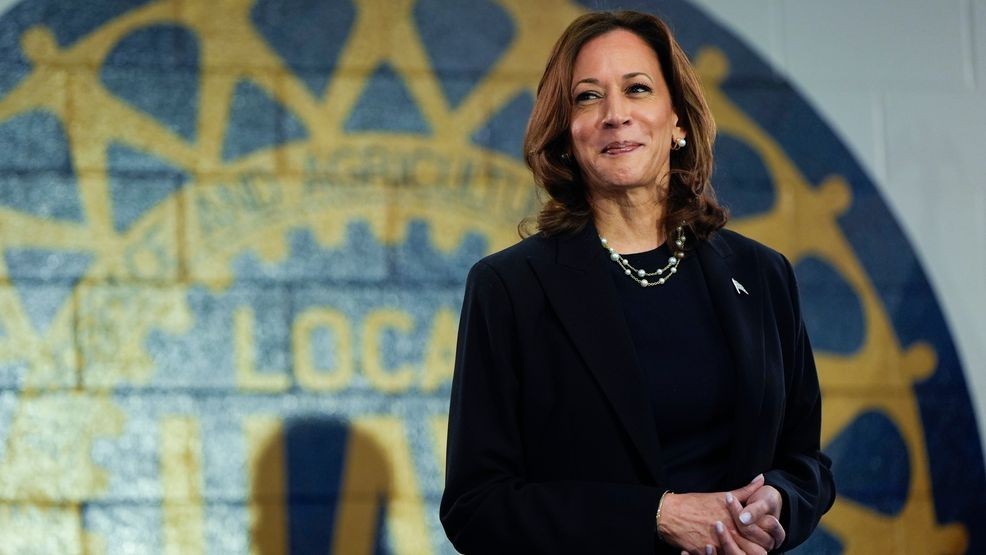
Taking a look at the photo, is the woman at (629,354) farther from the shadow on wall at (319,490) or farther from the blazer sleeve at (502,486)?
the shadow on wall at (319,490)

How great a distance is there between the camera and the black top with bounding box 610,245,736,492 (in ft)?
4.86

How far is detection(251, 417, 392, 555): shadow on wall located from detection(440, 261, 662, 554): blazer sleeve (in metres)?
1.24

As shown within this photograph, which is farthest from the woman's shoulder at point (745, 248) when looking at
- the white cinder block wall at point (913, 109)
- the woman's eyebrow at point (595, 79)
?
the white cinder block wall at point (913, 109)

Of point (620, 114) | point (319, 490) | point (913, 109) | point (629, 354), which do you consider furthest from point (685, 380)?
point (913, 109)

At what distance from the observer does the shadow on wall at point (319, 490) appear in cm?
272

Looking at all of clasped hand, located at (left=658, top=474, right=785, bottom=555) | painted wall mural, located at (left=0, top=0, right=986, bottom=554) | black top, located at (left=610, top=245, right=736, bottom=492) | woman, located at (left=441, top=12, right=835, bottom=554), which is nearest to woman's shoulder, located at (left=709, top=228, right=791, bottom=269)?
woman, located at (left=441, top=12, right=835, bottom=554)

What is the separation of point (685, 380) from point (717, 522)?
161mm

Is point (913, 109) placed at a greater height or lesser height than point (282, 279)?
greater

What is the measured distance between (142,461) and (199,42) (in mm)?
849

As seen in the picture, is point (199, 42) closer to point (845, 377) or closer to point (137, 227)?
point (137, 227)

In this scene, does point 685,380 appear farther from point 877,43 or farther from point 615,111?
point 877,43

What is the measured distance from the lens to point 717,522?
142 cm

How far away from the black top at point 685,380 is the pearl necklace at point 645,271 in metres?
0.01

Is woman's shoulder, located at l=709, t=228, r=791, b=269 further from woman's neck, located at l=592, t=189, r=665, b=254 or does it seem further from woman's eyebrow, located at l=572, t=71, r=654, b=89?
woman's eyebrow, located at l=572, t=71, r=654, b=89
